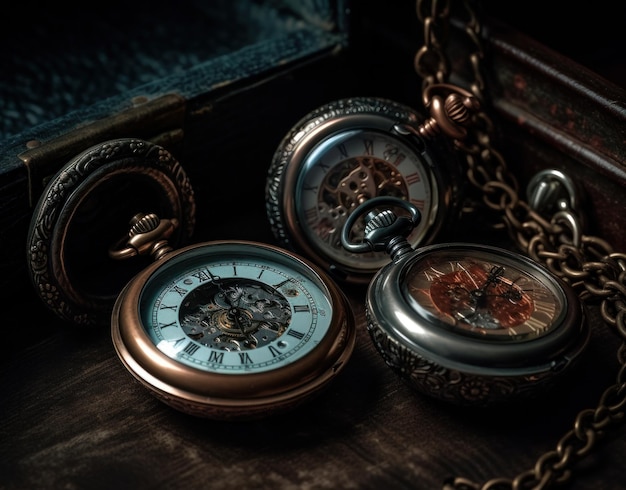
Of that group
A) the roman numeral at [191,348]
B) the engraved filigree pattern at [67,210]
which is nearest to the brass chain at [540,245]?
the roman numeral at [191,348]

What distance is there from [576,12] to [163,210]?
1060mm

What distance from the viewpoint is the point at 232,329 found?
1.39m

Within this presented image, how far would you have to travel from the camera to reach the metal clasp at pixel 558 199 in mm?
1628

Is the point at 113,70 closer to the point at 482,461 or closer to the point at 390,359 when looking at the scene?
the point at 390,359

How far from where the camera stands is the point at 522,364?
1278 mm

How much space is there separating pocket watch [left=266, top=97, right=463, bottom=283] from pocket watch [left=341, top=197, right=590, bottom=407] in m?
0.10

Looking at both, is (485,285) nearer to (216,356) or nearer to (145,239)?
(216,356)

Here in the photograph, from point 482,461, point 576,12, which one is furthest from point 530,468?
point 576,12

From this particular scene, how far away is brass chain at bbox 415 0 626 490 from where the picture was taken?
131 cm

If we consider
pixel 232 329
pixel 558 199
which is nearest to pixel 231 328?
pixel 232 329

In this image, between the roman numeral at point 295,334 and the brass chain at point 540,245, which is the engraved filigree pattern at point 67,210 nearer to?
the roman numeral at point 295,334

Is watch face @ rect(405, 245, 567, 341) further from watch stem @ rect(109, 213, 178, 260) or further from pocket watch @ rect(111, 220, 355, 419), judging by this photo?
watch stem @ rect(109, 213, 178, 260)

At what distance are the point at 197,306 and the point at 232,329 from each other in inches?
3.0

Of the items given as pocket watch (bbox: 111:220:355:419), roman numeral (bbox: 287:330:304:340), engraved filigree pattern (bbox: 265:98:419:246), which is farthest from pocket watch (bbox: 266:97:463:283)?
roman numeral (bbox: 287:330:304:340)
